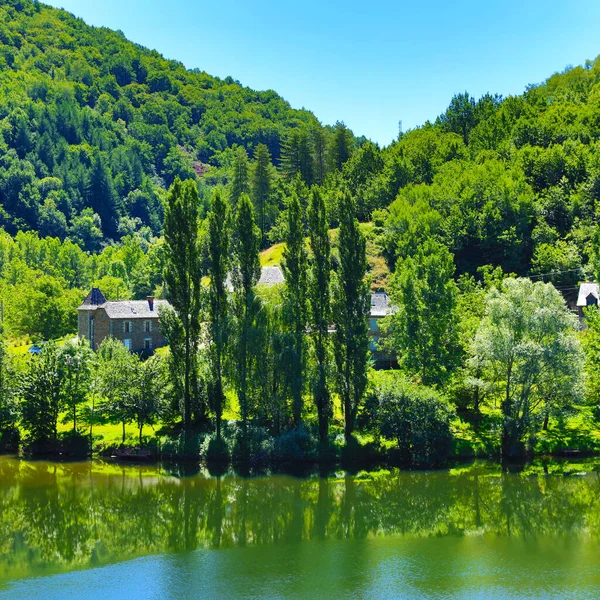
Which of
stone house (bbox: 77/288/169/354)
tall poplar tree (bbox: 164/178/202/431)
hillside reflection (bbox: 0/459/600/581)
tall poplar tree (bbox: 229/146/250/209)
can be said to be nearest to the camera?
hillside reflection (bbox: 0/459/600/581)

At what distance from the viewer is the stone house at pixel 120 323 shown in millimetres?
71688

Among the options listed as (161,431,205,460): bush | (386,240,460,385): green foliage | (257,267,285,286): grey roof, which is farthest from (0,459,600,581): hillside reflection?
(257,267,285,286): grey roof

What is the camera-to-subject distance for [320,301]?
2010 inches

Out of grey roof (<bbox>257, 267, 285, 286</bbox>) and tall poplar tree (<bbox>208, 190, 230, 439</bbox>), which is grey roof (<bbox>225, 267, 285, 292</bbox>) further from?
tall poplar tree (<bbox>208, 190, 230, 439</bbox>)

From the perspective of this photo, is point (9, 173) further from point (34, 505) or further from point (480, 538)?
point (480, 538)

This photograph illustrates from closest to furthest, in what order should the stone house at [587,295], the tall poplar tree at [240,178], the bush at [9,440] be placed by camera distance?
the bush at [9,440] < the stone house at [587,295] < the tall poplar tree at [240,178]

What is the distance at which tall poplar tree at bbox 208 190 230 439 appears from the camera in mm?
49844

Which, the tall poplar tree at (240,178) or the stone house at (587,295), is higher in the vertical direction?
the tall poplar tree at (240,178)

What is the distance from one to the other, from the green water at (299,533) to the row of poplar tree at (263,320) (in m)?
6.41

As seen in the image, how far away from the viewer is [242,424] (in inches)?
1940

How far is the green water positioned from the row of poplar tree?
641 cm

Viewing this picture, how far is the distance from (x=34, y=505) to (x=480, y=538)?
939 inches

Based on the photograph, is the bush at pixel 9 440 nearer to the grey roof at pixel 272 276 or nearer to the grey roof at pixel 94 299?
the grey roof at pixel 94 299

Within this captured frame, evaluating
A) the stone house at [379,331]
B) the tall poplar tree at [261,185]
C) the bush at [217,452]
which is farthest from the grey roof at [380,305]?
the tall poplar tree at [261,185]
